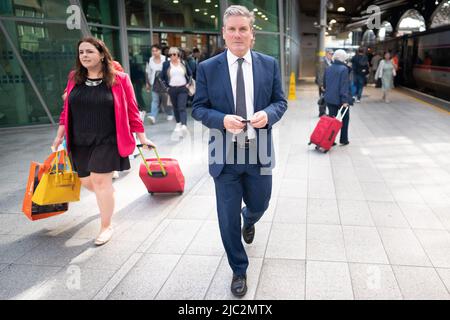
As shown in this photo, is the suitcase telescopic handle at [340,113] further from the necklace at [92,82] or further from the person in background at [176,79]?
the necklace at [92,82]

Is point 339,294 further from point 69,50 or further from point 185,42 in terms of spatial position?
point 185,42

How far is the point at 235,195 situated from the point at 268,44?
1328 centimetres

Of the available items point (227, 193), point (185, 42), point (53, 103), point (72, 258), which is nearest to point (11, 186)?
point (72, 258)

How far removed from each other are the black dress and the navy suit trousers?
119 cm

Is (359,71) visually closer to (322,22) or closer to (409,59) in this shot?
(322,22)

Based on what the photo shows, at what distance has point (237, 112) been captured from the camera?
8.73ft

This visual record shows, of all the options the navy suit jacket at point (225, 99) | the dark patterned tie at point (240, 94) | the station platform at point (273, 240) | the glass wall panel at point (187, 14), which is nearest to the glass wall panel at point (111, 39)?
the glass wall panel at point (187, 14)

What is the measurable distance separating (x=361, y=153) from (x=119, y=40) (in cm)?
A: 770

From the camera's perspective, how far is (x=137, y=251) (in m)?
3.49

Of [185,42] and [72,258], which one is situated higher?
[185,42]

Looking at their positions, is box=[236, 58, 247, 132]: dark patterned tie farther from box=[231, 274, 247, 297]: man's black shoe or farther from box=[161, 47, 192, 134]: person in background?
box=[161, 47, 192, 134]: person in background

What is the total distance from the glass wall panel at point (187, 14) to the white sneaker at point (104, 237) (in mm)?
9919

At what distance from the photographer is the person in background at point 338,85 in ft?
23.6

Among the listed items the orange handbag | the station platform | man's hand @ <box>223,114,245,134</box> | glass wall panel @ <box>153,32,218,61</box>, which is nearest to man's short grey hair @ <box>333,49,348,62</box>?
the station platform
